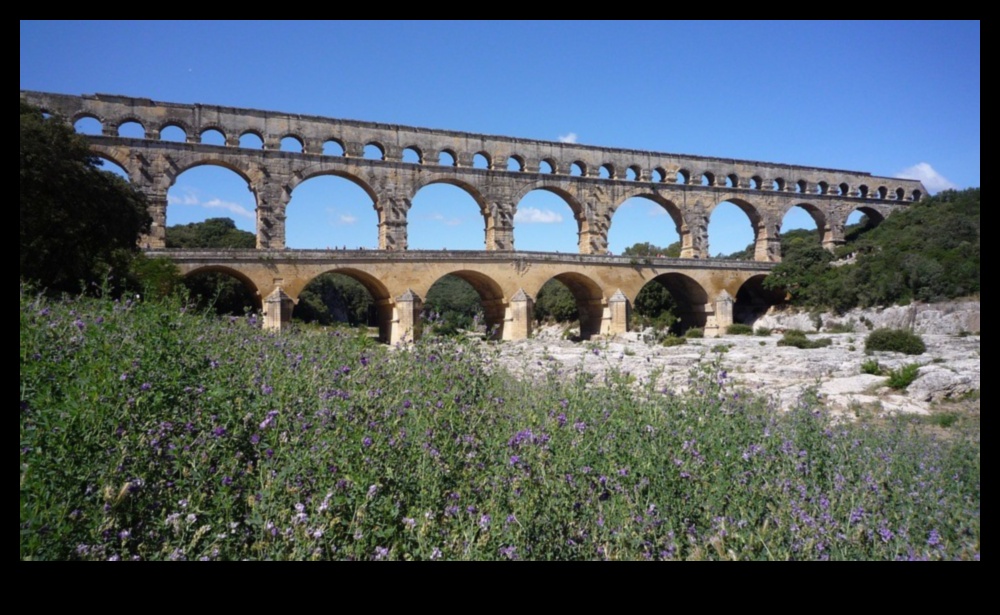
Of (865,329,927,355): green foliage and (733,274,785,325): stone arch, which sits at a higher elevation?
(733,274,785,325): stone arch

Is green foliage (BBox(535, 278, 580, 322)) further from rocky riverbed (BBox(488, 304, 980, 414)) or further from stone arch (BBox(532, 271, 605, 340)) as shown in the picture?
rocky riverbed (BBox(488, 304, 980, 414))

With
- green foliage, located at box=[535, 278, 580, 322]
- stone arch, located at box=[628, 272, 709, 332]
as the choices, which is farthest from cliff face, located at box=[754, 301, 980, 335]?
green foliage, located at box=[535, 278, 580, 322]

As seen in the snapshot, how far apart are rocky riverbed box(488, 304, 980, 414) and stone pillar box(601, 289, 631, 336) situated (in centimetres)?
146

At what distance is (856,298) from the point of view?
29062 millimetres

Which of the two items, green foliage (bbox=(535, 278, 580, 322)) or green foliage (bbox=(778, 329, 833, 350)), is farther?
green foliage (bbox=(535, 278, 580, 322))

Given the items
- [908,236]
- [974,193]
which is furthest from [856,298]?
[974,193]

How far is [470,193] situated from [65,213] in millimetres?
19169

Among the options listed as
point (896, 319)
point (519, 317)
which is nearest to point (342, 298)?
point (519, 317)

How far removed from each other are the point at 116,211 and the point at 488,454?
1741 centimetres

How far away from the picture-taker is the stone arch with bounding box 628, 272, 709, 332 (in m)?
33.1

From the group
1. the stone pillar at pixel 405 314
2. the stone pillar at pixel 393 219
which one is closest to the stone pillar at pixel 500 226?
the stone pillar at pixel 393 219

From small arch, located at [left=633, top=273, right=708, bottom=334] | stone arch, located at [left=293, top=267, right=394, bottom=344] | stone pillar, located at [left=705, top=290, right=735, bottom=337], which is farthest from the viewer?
small arch, located at [left=633, top=273, right=708, bottom=334]

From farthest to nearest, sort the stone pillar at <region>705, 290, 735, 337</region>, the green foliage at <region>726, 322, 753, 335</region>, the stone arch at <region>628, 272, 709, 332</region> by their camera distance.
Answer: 1. the stone arch at <region>628, 272, 709, 332</region>
2. the stone pillar at <region>705, 290, 735, 337</region>
3. the green foliage at <region>726, 322, 753, 335</region>
